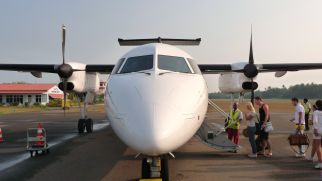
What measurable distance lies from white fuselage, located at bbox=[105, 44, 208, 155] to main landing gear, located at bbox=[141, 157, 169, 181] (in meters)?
0.73

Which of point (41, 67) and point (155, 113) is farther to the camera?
point (41, 67)

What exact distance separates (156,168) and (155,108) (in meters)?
1.38

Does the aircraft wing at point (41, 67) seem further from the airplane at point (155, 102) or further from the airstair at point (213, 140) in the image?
the airplane at point (155, 102)

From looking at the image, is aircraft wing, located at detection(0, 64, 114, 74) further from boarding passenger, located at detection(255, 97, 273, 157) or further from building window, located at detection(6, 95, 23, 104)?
building window, located at detection(6, 95, 23, 104)

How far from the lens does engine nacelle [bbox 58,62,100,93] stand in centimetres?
1446

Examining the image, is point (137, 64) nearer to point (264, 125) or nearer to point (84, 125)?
point (264, 125)

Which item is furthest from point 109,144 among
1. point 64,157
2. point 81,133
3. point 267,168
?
point 267,168

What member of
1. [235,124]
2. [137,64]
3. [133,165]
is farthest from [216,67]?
[137,64]

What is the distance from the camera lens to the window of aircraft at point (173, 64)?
6694 mm

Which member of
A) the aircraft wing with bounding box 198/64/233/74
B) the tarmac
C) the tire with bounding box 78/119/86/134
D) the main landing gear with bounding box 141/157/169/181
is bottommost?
the tarmac

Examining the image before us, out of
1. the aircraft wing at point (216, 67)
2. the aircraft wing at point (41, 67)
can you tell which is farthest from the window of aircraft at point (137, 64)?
the aircraft wing at point (41, 67)

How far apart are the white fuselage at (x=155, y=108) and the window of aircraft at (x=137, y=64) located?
186 mm

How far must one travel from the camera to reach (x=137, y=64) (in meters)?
6.84

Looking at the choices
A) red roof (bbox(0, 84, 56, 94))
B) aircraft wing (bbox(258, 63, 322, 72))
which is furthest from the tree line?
aircraft wing (bbox(258, 63, 322, 72))
